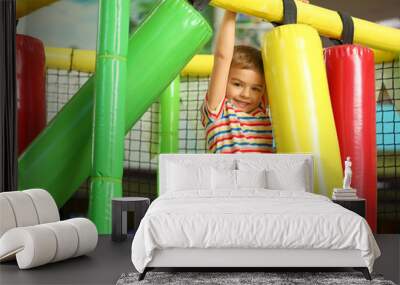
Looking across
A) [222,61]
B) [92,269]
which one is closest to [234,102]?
[222,61]

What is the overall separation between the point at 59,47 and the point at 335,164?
2.54m

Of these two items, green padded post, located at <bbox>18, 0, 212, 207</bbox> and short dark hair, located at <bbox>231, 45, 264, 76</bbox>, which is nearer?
green padded post, located at <bbox>18, 0, 212, 207</bbox>

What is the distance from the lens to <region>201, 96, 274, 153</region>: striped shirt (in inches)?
185

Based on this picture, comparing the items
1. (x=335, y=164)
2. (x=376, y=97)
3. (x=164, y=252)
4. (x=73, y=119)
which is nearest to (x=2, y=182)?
(x=73, y=119)

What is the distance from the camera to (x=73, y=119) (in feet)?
14.3

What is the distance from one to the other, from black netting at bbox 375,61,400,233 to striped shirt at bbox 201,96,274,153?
1.04 metres

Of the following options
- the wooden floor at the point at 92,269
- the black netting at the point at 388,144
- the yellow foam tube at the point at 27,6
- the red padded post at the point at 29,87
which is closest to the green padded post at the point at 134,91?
the red padded post at the point at 29,87

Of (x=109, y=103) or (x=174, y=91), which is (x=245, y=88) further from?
(x=109, y=103)

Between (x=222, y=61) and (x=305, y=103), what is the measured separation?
2.59ft

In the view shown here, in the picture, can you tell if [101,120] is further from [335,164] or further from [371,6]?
[371,6]

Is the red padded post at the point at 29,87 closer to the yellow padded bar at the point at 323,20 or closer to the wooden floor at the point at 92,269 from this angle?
the wooden floor at the point at 92,269

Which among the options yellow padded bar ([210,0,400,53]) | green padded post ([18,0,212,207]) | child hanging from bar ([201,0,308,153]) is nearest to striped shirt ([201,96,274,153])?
child hanging from bar ([201,0,308,153])

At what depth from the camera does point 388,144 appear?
4.99 m

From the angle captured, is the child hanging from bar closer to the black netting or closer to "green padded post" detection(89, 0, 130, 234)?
"green padded post" detection(89, 0, 130, 234)
